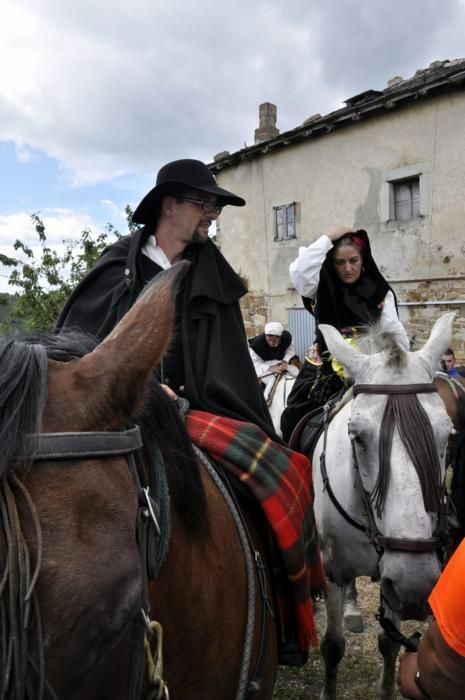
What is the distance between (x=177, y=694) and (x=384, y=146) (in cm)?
1143

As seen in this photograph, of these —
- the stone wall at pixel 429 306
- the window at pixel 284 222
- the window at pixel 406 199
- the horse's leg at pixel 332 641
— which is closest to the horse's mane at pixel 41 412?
the horse's leg at pixel 332 641

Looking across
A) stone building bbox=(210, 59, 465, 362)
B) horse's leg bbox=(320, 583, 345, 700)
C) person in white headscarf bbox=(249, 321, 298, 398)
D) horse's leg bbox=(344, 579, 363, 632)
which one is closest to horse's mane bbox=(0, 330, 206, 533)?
horse's leg bbox=(320, 583, 345, 700)

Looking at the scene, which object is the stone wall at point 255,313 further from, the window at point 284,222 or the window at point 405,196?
the window at point 405,196

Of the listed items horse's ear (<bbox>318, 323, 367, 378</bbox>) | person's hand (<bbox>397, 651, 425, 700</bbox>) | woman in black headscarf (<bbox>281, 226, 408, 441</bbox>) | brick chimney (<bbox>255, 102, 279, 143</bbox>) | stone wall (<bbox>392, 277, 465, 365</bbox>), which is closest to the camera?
person's hand (<bbox>397, 651, 425, 700</bbox>)

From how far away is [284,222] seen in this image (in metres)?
13.5

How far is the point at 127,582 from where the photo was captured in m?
0.94

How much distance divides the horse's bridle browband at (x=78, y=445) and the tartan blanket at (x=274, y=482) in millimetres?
838

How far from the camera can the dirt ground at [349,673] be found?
347 centimetres

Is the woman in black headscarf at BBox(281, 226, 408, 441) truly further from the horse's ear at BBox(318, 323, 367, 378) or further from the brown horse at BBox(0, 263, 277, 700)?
the brown horse at BBox(0, 263, 277, 700)

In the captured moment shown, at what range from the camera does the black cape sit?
6.92 feet

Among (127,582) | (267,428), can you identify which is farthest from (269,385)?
(127,582)

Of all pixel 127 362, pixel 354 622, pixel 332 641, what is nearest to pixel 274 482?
pixel 127 362

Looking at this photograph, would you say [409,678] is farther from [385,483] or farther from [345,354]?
[345,354]

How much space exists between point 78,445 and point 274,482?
111 centimetres
